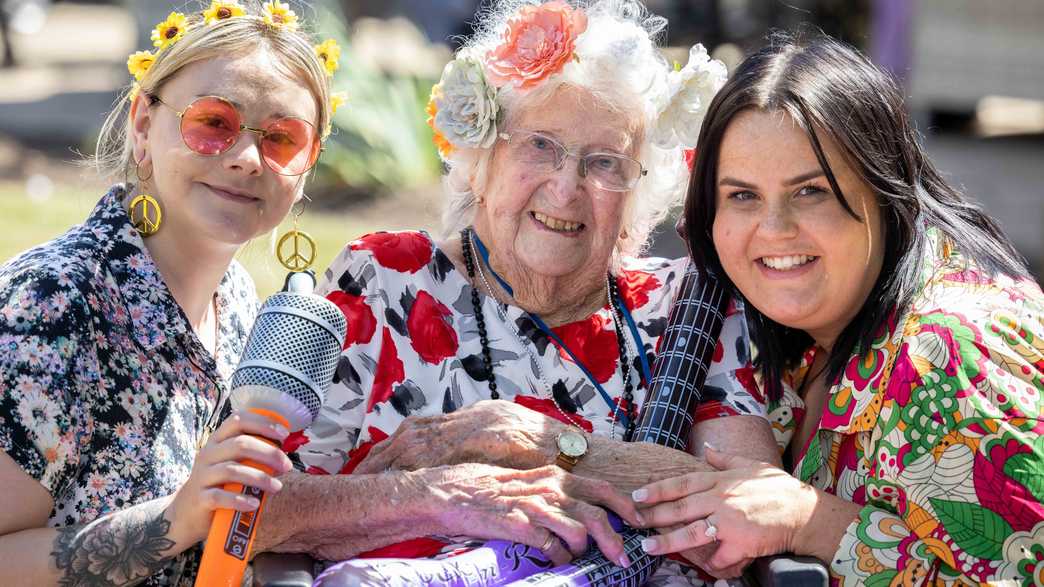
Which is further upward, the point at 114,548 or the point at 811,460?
the point at 811,460

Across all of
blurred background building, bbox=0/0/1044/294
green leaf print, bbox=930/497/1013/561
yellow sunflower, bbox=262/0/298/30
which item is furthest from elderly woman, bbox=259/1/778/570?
blurred background building, bbox=0/0/1044/294

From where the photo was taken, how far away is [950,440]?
2.71 meters

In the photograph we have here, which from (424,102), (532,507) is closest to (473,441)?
(532,507)

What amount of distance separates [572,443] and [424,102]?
7.32m

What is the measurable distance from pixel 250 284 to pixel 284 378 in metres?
1.50

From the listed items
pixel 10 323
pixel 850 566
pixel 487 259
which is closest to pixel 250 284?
pixel 487 259

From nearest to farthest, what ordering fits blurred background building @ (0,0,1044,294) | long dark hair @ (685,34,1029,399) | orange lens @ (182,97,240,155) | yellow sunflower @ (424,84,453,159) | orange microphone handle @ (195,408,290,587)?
orange microphone handle @ (195,408,290,587) → long dark hair @ (685,34,1029,399) → orange lens @ (182,97,240,155) → yellow sunflower @ (424,84,453,159) → blurred background building @ (0,0,1044,294)

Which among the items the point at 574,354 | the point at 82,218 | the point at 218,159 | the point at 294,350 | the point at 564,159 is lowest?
the point at 294,350

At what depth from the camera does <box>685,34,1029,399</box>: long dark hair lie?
9.77 ft

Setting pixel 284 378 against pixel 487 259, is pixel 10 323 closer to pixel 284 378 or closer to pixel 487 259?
pixel 284 378

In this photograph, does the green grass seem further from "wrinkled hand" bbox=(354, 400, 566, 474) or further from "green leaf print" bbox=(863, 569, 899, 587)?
"green leaf print" bbox=(863, 569, 899, 587)

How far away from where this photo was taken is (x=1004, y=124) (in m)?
13.1

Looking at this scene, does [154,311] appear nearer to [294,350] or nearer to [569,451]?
[294,350]

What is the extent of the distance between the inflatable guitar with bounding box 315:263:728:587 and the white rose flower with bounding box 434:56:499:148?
0.75 metres
